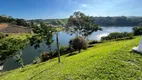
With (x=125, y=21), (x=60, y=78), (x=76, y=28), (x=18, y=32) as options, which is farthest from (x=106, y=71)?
(x=125, y=21)

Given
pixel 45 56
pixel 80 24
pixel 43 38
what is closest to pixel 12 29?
pixel 80 24

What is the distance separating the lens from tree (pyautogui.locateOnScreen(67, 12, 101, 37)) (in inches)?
1906

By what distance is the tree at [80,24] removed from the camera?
48.4m

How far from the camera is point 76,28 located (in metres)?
50.4

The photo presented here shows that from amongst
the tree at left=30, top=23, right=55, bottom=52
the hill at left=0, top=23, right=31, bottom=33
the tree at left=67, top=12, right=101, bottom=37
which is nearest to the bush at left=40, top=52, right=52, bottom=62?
the tree at left=30, top=23, right=55, bottom=52

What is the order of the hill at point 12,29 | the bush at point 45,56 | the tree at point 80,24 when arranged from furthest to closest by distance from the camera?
the hill at point 12,29
the tree at point 80,24
the bush at point 45,56

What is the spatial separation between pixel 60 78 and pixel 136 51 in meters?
5.55

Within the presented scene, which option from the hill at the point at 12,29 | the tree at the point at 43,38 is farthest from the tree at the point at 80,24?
the hill at the point at 12,29

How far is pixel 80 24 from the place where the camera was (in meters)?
49.7

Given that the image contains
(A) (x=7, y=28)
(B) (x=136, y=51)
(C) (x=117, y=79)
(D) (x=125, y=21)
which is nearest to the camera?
(C) (x=117, y=79)

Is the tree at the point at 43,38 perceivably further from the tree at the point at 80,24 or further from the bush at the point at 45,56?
the tree at the point at 80,24

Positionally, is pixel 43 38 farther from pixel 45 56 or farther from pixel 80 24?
pixel 80 24

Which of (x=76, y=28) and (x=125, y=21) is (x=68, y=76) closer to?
(x=76, y=28)

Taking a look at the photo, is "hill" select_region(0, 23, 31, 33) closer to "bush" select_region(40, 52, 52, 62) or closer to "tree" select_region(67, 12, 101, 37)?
"tree" select_region(67, 12, 101, 37)
